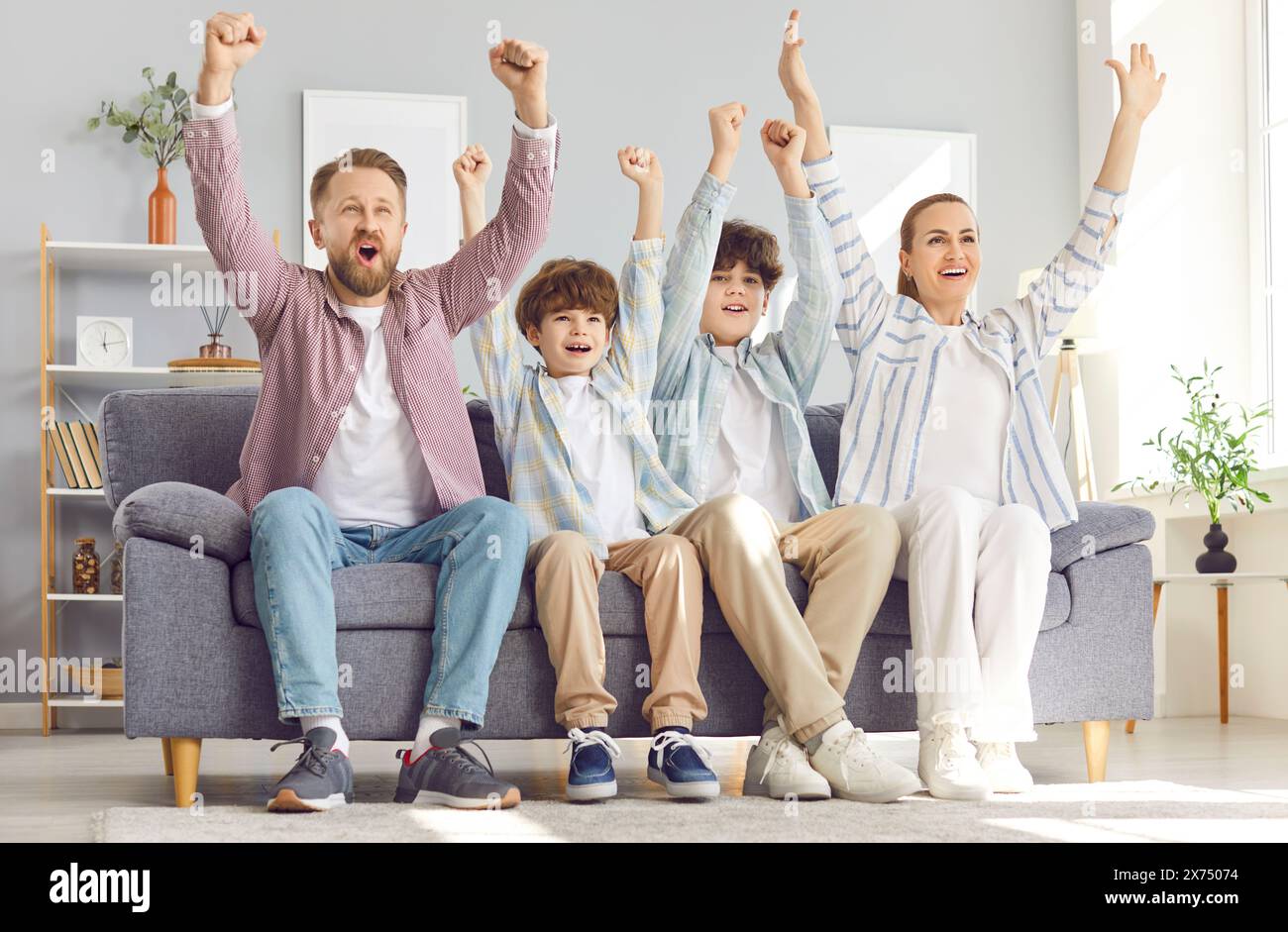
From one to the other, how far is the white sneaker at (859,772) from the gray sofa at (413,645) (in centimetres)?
21

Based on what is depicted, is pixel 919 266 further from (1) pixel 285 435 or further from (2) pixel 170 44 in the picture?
(2) pixel 170 44

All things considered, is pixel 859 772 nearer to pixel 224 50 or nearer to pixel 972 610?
pixel 972 610

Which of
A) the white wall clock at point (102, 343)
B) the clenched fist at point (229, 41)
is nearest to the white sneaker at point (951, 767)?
the clenched fist at point (229, 41)

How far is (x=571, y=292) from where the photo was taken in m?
2.37

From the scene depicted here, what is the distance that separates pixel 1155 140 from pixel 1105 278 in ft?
1.55

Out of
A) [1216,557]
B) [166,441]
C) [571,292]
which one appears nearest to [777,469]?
[571,292]

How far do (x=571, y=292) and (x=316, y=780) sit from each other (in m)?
0.96

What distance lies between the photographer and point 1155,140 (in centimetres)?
443

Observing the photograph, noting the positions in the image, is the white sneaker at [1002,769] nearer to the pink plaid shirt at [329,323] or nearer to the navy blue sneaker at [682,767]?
the navy blue sneaker at [682,767]

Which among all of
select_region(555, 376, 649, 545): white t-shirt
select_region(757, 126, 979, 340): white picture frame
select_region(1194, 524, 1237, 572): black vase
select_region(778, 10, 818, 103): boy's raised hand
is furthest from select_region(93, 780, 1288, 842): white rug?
select_region(757, 126, 979, 340): white picture frame

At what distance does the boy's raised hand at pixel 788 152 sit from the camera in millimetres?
2373

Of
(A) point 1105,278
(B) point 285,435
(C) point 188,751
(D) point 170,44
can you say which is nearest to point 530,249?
(B) point 285,435

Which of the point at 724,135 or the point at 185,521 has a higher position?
the point at 724,135

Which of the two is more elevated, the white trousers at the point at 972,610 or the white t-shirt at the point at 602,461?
the white t-shirt at the point at 602,461
